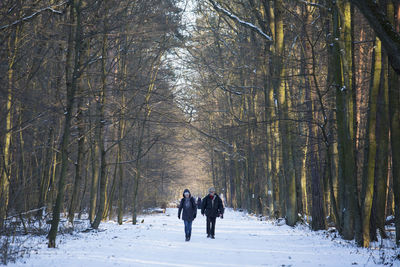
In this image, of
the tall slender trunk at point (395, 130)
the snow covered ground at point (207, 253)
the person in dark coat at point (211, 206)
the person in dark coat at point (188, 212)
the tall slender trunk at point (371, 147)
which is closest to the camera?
the snow covered ground at point (207, 253)

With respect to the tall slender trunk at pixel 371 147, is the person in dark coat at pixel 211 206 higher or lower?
lower

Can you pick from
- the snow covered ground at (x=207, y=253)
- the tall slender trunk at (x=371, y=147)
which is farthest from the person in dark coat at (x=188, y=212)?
the tall slender trunk at (x=371, y=147)

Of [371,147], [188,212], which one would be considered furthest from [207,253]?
[371,147]

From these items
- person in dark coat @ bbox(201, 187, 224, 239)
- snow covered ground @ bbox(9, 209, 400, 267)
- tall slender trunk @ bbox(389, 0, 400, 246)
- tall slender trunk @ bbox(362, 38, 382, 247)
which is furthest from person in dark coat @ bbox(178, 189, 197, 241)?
tall slender trunk @ bbox(389, 0, 400, 246)

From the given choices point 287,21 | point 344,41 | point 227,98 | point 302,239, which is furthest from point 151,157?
point 344,41

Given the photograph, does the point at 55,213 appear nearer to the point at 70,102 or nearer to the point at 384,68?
the point at 70,102

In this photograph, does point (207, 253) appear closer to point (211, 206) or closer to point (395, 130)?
point (211, 206)

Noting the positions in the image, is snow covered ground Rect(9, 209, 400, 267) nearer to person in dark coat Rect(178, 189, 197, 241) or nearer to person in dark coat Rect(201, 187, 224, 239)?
person in dark coat Rect(178, 189, 197, 241)

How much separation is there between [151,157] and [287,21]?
61.0 ft

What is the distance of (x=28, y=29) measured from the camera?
50.0ft

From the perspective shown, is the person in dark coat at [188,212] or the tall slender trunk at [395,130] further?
the person in dark coat at [188,212]

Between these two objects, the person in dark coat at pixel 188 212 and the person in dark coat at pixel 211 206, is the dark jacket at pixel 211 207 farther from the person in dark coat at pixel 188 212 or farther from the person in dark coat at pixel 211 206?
the person in dark coat at pixel 188 212

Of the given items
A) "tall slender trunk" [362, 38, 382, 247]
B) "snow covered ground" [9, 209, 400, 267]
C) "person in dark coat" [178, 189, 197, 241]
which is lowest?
"snow covered ground" [9, 209, 400, 267]

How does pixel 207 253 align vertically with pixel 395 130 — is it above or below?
below
